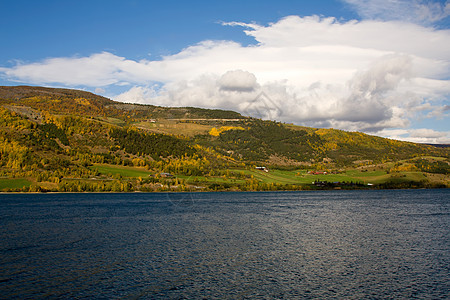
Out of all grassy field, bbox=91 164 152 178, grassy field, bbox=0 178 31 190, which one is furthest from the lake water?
grassy field, bbox=91 164 152 178

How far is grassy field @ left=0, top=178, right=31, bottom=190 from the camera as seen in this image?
151962 millimetres

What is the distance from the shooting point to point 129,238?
51.7m

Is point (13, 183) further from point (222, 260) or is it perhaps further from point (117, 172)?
point (222, 260)

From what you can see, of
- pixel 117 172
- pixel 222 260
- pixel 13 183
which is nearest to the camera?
Result: pixel 222 260

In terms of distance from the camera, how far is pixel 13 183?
154m

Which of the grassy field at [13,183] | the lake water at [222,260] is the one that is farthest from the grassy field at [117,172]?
the lake water at [222,260]

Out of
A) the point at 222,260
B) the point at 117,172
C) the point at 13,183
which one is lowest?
the point at 13,183

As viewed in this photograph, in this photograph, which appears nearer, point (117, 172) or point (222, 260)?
point (222, 260)

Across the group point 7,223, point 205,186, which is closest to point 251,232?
point 7,223

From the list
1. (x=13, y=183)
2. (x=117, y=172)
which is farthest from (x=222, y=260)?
(x=117, y=172)

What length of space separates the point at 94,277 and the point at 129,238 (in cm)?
1956

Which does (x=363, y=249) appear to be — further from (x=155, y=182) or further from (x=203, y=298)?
(x=155, y=182)

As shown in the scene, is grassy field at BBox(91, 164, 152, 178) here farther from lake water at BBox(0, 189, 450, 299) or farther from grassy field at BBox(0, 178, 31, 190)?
lake water at BBox(0, 189, 450, 299)

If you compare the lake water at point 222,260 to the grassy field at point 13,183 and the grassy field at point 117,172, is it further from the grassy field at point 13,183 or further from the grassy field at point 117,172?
the grassy field at point 117,172
